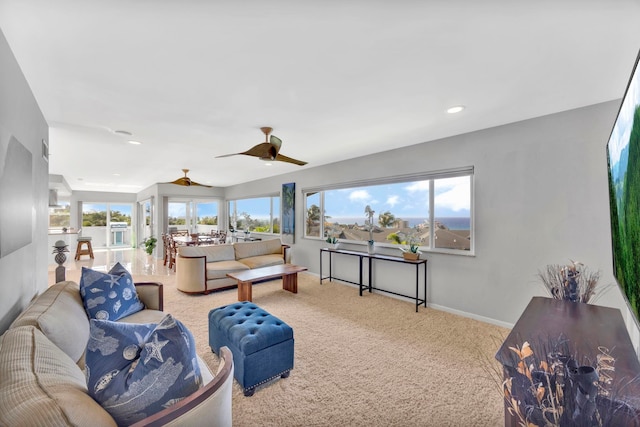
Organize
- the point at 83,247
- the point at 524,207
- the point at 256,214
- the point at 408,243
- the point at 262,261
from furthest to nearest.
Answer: the point at 83,247 < the point at 256,214 < the point at 262,261 < the point at 408,243 < the point at 524,207

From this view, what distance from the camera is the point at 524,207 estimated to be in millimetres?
3033

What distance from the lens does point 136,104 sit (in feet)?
8.28

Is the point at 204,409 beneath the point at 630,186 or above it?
beneath

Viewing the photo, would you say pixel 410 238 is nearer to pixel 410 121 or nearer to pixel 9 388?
pixel 410 121

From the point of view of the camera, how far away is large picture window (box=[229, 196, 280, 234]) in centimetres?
732

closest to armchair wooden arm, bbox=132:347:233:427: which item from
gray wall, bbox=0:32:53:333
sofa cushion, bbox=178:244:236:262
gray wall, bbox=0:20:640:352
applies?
gray wall, bbox=0:32:53:333

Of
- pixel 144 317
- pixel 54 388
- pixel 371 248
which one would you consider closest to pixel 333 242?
pixel 371 248

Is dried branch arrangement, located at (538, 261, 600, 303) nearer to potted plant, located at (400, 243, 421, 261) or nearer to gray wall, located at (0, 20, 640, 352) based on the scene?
gray wall, located at (0, 20, 640, 352)

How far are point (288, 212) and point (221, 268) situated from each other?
223 centimetres

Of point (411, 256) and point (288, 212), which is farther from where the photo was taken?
point (288, 212)

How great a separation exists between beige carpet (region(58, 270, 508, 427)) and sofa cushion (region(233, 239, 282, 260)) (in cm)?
166

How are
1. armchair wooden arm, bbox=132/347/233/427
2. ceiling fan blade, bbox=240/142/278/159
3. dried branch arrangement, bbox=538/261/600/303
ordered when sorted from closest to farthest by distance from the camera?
armchair wooden arm, bbox=132/347/233/427
dried branch arrangement, bbox=538/261/600/303
ceiling fan blade, bbox=240/142/278/159

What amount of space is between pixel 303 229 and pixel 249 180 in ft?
9.38

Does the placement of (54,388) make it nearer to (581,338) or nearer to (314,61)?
(314,61)
